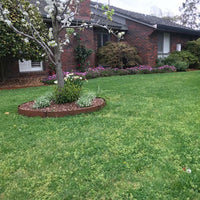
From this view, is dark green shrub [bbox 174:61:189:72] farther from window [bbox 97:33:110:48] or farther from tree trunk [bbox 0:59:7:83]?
tree trunk [bbox 0:59:7:83]

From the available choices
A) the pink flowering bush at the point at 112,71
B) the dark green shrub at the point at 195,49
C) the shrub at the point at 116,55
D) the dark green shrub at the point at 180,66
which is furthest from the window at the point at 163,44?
the shrub at the point at 116,55

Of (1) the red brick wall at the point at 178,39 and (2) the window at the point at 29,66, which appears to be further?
(1) the red brick wall at the point at 178,39

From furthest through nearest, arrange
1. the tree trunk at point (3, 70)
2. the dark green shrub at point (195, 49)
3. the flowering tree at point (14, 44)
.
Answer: the dark green shrub at point (195, 49), the tree trunk at point (3, 70), the flowering tree at point (14, 44)

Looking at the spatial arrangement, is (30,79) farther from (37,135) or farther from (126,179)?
(126,179)

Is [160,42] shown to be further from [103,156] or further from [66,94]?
[103,156]

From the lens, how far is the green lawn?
5.87 feet

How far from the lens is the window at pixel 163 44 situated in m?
15.0

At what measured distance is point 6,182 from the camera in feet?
6.34

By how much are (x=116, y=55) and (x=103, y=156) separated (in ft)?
33.3

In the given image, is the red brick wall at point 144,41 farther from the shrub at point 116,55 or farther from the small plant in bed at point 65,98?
the small plant in bed at point 65,98

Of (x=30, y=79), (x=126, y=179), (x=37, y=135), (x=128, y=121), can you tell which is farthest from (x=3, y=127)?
(x=30, y=79)

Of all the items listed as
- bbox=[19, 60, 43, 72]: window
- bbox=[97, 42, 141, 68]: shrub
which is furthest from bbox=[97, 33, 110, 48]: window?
bbox=[19, 60, 43, 72]: window

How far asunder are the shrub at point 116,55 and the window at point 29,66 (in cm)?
391

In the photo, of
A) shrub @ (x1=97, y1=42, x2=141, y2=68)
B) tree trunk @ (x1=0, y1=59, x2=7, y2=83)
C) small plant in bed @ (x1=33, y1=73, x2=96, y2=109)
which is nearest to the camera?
small plant in bed @ (x1=33, y1=73, x2=96, y2=109)
